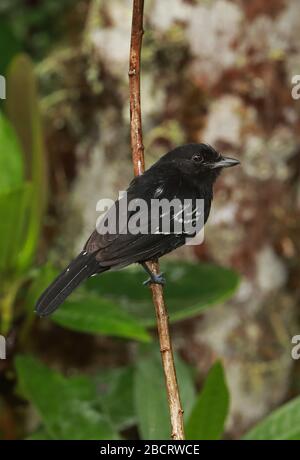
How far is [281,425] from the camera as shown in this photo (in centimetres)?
249

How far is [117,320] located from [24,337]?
0.56m

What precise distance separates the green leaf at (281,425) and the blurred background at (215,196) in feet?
1.70

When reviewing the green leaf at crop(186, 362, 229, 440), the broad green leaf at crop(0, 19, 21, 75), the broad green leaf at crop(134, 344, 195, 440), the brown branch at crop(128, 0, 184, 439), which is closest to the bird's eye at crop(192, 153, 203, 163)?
the brown branch at crop(128, 0, 184, 439)

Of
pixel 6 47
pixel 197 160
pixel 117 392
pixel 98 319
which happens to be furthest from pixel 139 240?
pixel 6 47

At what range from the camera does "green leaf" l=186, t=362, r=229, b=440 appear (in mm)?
2414

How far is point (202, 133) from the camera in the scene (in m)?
3.24

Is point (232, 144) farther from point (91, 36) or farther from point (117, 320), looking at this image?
point (117, 320)

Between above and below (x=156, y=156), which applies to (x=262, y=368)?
below

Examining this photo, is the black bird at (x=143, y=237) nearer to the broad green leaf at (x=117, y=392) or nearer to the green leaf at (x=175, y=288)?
the green leaf at (x=175, y=288)

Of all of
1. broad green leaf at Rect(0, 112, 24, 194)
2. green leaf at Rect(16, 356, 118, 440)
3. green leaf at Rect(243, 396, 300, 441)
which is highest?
broad green leaf at Rect(0, 112, 24, 194)

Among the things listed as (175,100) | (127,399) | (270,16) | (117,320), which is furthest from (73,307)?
(270,16)

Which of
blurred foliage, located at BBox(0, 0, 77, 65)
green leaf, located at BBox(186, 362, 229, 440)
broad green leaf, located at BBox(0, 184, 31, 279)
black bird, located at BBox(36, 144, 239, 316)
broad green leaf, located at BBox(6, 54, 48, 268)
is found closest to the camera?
black bird, located at BBox(36, 144, 239, 316)

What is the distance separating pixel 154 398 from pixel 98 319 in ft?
1.08

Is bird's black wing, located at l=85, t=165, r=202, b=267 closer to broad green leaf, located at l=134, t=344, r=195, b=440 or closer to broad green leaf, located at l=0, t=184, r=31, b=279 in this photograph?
broad green leaf, located at l=0, t=184, r=31, b=279
